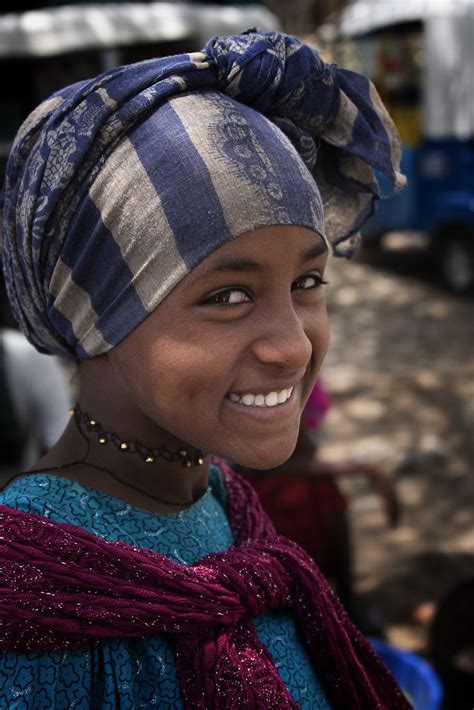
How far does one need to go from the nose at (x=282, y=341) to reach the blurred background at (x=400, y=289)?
2.26ft

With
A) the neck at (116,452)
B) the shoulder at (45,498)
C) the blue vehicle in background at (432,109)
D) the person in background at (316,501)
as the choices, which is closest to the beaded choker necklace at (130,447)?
the neck at (116,452)

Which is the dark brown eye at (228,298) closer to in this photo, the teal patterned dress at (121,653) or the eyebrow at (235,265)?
the eyebrow at (235,265)

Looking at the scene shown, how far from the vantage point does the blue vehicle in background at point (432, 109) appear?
923 cm

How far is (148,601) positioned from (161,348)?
348 millimetres

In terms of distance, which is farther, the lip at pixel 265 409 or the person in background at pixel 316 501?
the person in background at pixel 316 501

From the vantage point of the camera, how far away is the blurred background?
4426 mm

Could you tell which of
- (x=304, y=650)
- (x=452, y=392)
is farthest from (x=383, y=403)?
(x=304, y=650)

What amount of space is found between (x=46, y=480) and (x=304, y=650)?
0.52m

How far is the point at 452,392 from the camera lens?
22.7 feet

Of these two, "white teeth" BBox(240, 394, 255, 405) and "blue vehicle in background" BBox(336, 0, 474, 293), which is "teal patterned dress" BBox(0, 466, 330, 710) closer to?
"white teeth" BBox(240, 394, 255, 405)

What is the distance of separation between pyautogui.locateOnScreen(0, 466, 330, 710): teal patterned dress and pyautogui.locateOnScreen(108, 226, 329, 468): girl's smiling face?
168 millimetres

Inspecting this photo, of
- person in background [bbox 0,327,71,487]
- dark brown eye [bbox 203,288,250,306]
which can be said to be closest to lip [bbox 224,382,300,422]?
dark brown eye [bbox 203,288,250,306]

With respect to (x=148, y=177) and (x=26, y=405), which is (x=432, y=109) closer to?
(x=26, y=405)

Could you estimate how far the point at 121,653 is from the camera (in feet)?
4.08
